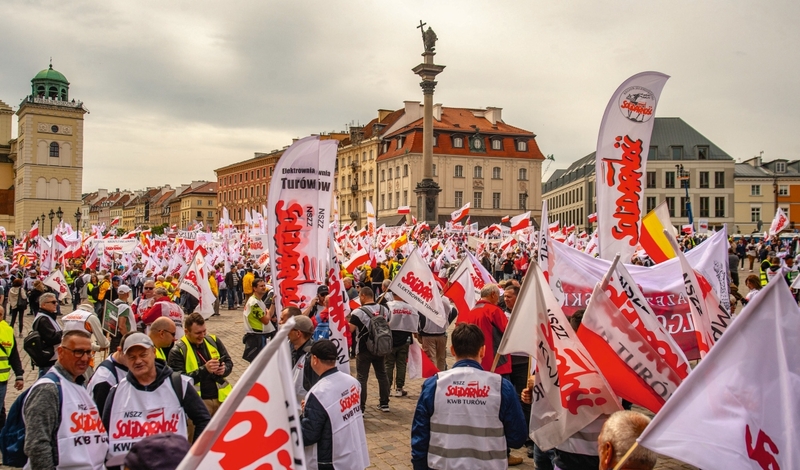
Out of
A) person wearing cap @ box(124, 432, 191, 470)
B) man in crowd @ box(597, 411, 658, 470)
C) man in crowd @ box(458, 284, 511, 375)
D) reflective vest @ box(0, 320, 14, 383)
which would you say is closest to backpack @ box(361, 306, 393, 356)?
man in crowd @ box(458, 284, 511, 375)

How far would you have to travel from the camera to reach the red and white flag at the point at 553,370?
4469 millimetres

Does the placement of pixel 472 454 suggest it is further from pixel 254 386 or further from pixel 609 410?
pixel 254 386

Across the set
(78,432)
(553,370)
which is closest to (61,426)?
(78,432)

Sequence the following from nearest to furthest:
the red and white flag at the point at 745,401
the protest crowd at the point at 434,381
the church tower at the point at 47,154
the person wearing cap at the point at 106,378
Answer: the protest crowd at the point at 434,381, the red and white flag at the point at 745,401, the person wearing cap at the point at 106,378, the church tower at the point at 47,154

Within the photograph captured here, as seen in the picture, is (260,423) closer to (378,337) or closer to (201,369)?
(201,369)

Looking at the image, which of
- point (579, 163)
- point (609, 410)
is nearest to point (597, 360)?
point (609, 410)

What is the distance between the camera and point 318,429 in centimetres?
456

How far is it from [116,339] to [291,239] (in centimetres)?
258

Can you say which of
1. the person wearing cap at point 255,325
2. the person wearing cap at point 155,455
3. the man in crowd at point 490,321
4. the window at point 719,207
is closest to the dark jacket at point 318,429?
the person wearing cap at point 155,455

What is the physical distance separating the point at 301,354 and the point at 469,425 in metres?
2.64

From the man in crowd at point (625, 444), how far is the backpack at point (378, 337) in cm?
558

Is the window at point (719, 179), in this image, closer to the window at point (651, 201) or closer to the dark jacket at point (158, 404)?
the window at point (651, 201)

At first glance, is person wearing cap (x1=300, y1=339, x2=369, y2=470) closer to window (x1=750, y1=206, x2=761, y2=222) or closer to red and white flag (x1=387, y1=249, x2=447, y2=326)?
red and white flag (x1=387, y1=249, x2=447, y2=326)

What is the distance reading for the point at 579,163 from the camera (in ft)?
313
